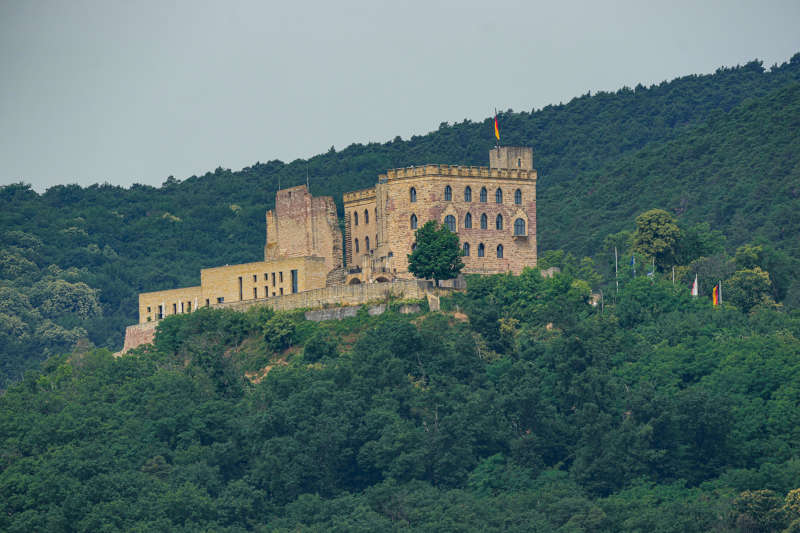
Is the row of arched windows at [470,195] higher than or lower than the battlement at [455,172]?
lower

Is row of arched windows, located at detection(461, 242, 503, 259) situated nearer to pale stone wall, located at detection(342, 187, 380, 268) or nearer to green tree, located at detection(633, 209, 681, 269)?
pale stone wall, located at detection(342, 187, 380, 268)

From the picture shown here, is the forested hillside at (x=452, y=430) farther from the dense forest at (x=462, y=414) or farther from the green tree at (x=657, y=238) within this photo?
the green tree at (x=657, y=238)

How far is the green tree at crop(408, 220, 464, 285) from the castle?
146 centimetres

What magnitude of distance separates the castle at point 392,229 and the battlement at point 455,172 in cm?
5

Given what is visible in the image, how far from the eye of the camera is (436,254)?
76.9 metres

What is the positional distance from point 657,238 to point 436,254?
14517mm

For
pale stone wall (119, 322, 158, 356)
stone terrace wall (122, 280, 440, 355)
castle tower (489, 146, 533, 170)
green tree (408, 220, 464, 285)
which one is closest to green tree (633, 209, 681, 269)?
castle tower (489, 146, 533, 170)

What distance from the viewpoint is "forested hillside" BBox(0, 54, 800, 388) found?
373 ft

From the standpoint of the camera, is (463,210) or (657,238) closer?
(463,210)

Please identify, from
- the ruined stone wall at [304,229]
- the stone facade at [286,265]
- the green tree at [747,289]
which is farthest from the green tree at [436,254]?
the green tree at [747,289]

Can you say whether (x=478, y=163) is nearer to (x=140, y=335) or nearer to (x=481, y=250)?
(x=140, y=335)

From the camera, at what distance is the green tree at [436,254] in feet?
252

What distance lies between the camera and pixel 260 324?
78875mm

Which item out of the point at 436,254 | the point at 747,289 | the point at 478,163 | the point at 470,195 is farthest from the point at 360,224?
the point at 478,163
